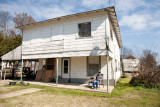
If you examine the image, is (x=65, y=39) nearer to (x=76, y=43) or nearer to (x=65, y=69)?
(x=76, y=43)

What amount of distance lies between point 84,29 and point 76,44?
1.42m

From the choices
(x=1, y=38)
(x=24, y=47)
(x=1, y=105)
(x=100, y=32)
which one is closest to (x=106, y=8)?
(x=100, y=32)

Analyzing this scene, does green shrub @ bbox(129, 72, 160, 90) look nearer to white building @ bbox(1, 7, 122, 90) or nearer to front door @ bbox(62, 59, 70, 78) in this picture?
white building @ bbox(1, 7, 122, 90)

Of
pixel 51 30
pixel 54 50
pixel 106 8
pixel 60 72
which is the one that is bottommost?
pixel 60 72

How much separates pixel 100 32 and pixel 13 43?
1376cm

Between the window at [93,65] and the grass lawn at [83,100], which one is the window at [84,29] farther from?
the grass lawn at [83,100]

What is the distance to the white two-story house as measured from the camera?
888 cm

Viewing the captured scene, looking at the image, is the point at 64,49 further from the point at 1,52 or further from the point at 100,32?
the point at 1,52

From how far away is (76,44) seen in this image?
9.56m

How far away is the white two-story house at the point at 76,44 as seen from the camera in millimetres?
8883

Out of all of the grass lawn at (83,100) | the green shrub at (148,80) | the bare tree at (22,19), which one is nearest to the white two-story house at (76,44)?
the grass lawn at (83,100)

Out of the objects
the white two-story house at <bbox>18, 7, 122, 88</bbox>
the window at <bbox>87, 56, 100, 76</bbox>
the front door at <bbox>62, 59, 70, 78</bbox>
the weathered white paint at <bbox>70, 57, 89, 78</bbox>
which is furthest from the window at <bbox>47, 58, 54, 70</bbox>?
the window at <bbox>87, 56, 100, 76</bbox>

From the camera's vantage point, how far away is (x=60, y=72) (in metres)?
12.2

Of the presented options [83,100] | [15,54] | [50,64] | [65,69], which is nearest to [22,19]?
[15,54]
